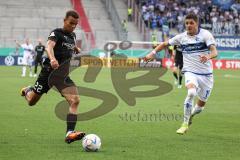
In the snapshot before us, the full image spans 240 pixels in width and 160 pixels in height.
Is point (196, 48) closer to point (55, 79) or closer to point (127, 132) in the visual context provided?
point (127, 132)

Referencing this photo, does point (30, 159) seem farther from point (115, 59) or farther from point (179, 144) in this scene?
point (115, 59)

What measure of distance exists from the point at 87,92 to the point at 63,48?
1423cm

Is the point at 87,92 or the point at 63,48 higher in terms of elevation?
the point at 63,48

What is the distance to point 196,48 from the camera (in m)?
14.2

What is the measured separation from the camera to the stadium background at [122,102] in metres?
11.4

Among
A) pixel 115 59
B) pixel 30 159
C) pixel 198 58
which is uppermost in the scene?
pixel 198 58

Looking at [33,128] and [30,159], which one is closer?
[30,159]

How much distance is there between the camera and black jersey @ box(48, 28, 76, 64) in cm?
1229

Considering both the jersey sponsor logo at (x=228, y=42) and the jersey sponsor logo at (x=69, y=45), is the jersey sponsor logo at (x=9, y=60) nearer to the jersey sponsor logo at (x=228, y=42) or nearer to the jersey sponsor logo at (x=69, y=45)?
the jersey sponsor logo at (x=228, y=42)

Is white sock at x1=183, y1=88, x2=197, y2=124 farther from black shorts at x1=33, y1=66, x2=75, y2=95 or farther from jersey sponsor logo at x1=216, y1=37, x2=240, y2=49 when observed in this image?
jersey sponsor logo at x1=216, y1=37, x2=240, y2=49

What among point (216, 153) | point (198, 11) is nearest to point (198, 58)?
point (216, 153)

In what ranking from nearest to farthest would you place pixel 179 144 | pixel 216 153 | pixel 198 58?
pixel 216 153
pixel 179 144
pixel 198 58

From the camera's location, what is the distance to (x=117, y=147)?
1159 centimetres

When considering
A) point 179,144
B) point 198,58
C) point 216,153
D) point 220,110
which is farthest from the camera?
point 220,110
